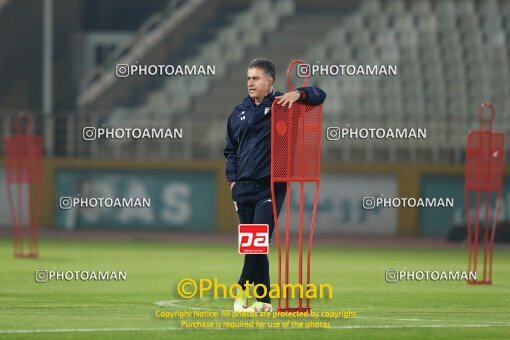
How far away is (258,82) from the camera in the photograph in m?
11.8

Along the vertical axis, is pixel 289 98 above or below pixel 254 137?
above

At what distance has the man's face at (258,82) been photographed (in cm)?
1173

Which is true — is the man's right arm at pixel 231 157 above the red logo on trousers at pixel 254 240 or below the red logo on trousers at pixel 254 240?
above

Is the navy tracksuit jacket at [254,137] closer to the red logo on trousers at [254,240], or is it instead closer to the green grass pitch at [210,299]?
the red logo on trousers at [254,240]

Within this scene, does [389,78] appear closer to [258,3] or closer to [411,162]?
[411,162]

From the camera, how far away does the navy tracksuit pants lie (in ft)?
39.0

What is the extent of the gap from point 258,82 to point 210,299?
10.5 ft

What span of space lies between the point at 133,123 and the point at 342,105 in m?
5.89

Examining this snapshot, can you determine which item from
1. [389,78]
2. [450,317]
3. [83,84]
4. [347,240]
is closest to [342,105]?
[389,78]

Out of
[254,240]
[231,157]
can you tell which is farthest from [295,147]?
[254,240]

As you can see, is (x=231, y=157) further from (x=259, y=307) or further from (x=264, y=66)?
(x=259, y=307)

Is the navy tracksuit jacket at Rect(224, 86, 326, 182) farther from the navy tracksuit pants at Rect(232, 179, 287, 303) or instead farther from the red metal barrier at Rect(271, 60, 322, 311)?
the red metal barrier at Rect(271, 60, 322, 311)

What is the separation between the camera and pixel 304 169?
11688 millimetres

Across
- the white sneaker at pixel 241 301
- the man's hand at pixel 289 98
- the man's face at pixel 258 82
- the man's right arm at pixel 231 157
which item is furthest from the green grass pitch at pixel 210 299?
the man's face at pixel 258 82
